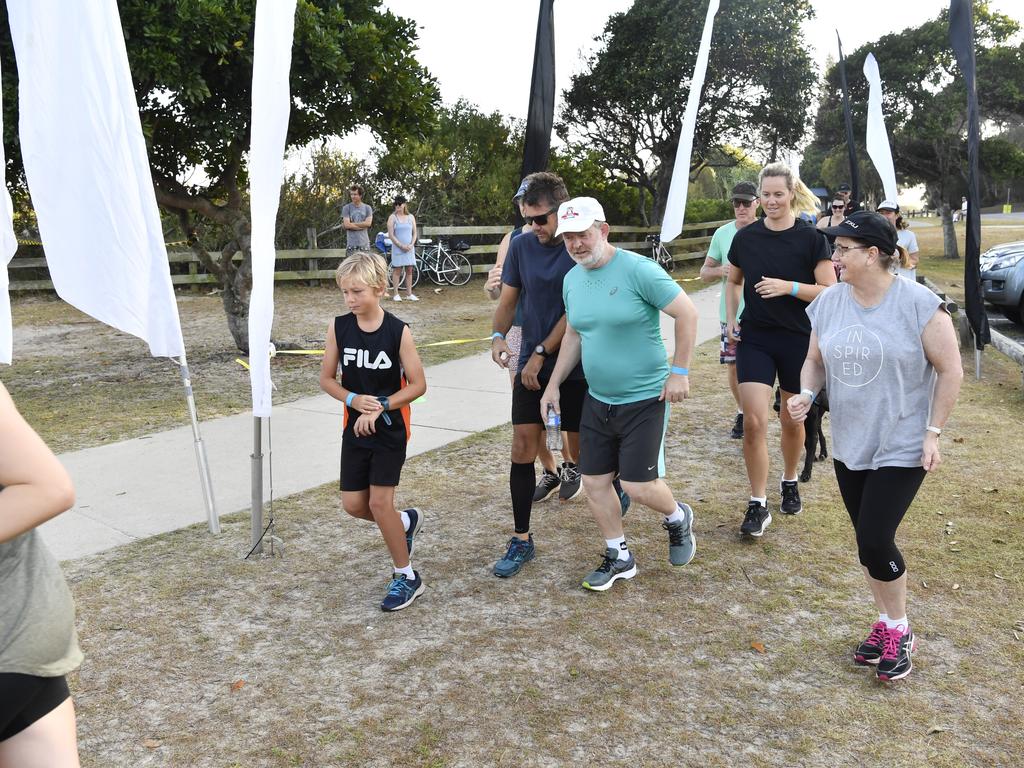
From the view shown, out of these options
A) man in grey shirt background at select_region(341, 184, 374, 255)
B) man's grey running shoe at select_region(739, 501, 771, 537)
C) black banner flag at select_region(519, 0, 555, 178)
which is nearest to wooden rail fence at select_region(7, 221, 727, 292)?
man in grey shirt background at select_region(341, 184, 374, 255)

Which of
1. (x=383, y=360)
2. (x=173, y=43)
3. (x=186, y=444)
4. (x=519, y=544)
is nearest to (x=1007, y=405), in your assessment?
(x=519, y=544)

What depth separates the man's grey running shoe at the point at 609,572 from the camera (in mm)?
4238

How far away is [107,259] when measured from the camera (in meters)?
4.36

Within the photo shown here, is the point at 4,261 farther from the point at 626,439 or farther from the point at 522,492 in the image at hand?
the point at 626,439

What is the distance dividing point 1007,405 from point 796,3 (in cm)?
2143

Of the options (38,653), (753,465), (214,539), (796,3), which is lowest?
(214,539)

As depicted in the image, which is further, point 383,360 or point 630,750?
point 383,360

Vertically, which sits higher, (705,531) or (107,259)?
(107,259)

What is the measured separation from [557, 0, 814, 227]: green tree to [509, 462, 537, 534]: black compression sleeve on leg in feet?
72.4

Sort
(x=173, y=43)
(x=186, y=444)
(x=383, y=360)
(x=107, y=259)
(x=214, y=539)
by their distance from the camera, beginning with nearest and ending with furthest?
(x=383, y=360)
(x=107, y=259)
(x=214, y=539)
(x=186, y=444)
(x=173, y=43)

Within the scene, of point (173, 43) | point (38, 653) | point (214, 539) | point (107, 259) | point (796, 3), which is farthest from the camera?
point (796, 3)

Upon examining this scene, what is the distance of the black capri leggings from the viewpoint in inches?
128

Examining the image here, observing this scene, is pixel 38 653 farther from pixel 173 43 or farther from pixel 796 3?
pixel 796 3

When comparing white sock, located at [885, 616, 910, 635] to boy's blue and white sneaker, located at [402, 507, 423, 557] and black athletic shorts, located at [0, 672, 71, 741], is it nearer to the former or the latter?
boy's blue and white sneaker, located at [402, 507, 423, 557]
